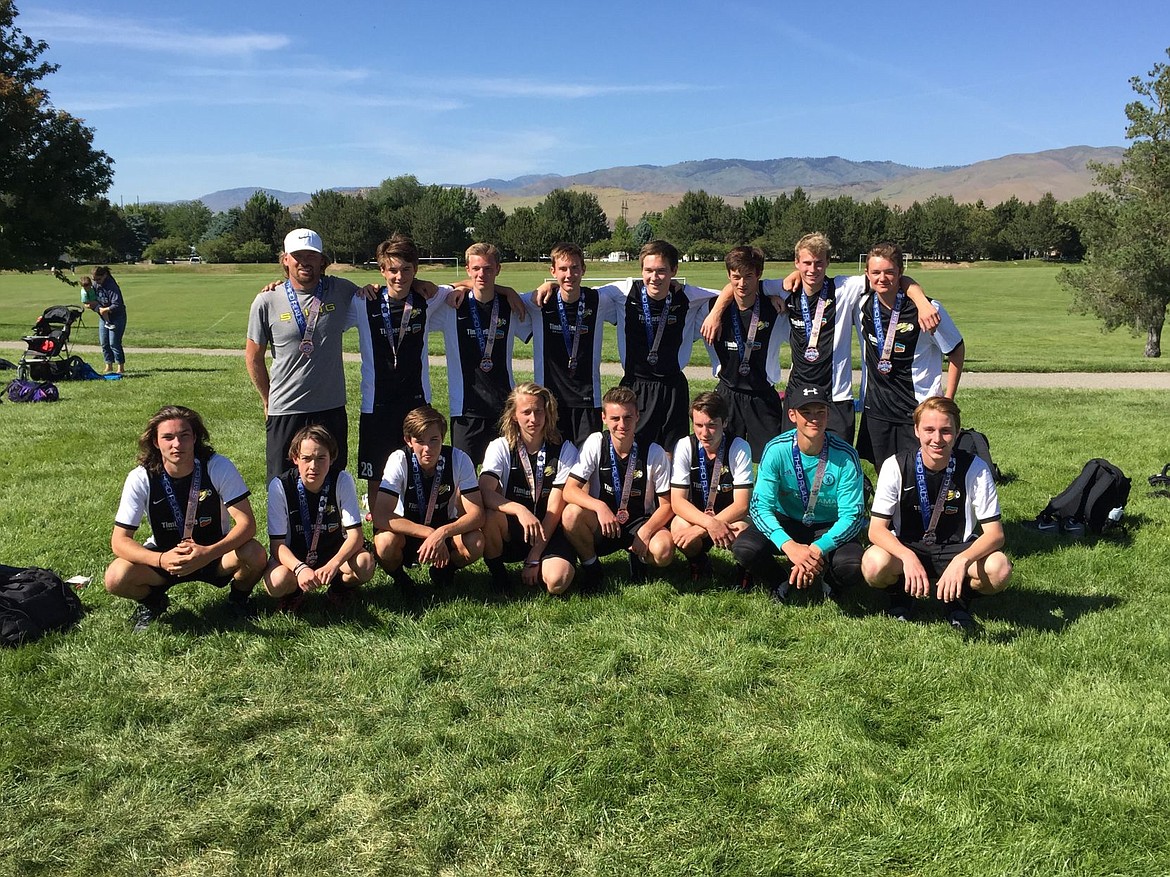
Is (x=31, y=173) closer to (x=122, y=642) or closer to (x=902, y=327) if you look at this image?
(x=122, y=642)

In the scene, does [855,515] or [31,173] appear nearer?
[855,515]

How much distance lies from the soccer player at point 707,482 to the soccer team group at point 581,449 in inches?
0.6

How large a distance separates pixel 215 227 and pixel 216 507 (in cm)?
13883

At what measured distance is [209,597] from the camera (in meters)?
5.43

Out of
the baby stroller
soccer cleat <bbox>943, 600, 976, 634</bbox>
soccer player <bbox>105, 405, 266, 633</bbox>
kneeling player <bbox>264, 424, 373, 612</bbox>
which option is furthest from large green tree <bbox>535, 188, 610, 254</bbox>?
soccer cleat <bbox>943, 600, 976, 634</bbox>

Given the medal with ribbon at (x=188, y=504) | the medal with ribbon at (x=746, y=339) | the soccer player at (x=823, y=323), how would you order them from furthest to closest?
the medal with ribbon at (x=746, y=339)
the soccer player at (x=823, y=323)
the medal with ribbon at (x=188, y=504)

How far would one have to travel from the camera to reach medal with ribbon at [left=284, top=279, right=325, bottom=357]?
5715 mm

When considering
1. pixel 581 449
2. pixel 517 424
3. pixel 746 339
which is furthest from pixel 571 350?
pixel 746 339

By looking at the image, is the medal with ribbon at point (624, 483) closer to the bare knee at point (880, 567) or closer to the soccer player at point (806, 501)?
the soccer player at point (806, 501)

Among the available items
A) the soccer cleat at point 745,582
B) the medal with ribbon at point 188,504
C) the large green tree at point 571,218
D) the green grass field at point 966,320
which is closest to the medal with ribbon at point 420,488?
the medal with ribbon at point 188,504

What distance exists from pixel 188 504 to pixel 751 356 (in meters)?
3.98

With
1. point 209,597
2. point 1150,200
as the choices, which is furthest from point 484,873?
point 1150,200

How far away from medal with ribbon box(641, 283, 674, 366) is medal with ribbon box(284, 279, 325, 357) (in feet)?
7.73

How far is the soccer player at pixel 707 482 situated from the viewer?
18.0ft
